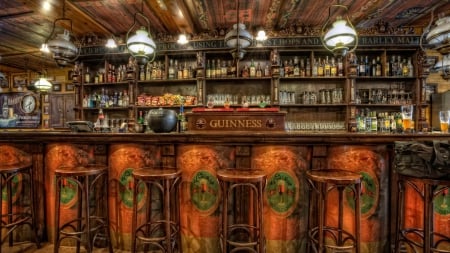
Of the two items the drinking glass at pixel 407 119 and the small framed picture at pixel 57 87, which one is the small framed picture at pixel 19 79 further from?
the drinking glass at pixel 407 119

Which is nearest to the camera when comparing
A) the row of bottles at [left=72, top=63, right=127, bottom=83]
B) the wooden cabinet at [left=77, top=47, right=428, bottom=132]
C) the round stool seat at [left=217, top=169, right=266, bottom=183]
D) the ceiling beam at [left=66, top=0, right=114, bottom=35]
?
the round stool seat at [left=217, top=169, right=266, bottom=183]

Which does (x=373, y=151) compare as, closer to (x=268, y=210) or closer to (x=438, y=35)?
(x=268, y=210)

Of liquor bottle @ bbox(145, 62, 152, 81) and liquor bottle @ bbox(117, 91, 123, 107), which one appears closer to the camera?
liquor bottle @ bbox(145, 62, 152, 81)

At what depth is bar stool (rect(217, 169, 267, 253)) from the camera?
1.74 metres

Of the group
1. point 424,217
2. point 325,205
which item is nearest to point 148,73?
point 325,205

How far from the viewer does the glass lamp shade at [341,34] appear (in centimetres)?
263

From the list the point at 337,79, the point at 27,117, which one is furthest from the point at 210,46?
the point at 27,117

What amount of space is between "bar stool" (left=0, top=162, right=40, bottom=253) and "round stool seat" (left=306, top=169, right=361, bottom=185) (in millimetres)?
2552

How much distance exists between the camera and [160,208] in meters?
2.28

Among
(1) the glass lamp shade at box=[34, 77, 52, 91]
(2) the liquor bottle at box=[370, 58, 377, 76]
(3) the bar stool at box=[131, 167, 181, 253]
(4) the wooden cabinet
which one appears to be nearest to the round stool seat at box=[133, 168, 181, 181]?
(3) the bar stool at box=[131, 167, 181, 253]

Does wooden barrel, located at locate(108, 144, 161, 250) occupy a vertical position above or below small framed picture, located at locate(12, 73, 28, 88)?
below

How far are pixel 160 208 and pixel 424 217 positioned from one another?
204 centimetres

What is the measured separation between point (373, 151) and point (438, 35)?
180 centimetres

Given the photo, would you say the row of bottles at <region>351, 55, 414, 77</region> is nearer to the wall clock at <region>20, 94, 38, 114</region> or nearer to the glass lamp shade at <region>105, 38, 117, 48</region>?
the glass lamp shade at <region>105, 38, 117, 48</region>
